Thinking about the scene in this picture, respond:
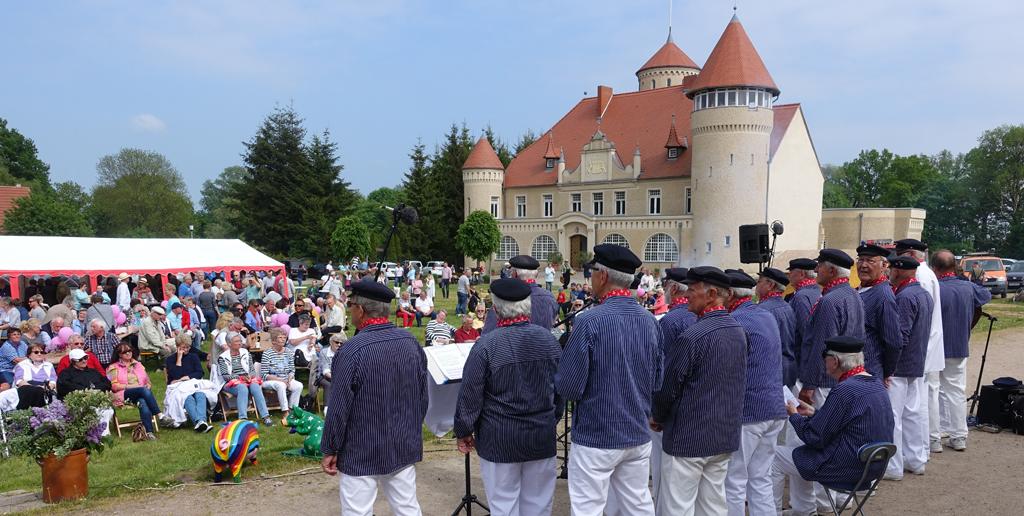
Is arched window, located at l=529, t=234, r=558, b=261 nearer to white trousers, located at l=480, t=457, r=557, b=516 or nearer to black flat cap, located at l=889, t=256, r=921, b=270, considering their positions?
black flat cap, located at l=889, t=256, r=921, b=270

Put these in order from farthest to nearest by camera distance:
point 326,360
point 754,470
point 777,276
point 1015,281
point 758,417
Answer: point 1015,281 → point 326,360 → point 777,276 → point 754,470 → point 758,417

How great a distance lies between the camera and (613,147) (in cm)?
4600

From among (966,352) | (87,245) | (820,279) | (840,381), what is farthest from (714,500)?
(87,245)

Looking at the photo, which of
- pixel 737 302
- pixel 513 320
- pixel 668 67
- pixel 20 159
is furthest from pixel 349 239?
pixel 20 159

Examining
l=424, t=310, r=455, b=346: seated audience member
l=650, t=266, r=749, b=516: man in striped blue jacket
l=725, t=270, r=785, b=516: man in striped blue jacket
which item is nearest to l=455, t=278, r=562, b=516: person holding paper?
l=650, t=266, r=749, b=516: man in striped blue jacket

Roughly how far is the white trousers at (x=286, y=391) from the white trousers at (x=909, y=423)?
7066 millimetres

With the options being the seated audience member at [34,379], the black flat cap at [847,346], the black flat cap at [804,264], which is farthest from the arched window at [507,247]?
the black flat cap at [847,346]

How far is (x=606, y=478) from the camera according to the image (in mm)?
3820

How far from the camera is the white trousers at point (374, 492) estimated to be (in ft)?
12.8

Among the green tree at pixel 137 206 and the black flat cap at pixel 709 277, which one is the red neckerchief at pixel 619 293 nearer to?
the black flat cap at pixel 709 277

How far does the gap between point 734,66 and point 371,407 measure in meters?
38.7

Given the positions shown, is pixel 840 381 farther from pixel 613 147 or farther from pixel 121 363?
pixel 613 147

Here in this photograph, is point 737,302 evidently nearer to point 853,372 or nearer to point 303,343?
point 853,372

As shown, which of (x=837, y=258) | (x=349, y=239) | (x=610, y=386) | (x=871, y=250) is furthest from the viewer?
(x=349, y=239)
